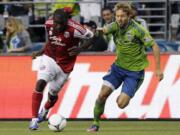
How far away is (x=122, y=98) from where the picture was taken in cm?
1250

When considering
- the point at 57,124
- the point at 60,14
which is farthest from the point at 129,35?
the point at 57,124

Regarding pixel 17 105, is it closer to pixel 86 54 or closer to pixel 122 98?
pixel 86 54

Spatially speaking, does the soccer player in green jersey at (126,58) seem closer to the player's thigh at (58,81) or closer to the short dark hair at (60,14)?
the short dark hair at (60,14)

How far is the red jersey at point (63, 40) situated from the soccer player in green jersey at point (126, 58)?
3.63 feet

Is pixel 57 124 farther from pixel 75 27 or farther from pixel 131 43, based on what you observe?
pixel 75 27

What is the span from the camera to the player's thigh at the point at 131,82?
1262 cm

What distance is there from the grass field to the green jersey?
44.6 inches

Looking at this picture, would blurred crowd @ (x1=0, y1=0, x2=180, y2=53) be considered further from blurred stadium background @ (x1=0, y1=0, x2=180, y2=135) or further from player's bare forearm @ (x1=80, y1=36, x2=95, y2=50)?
player's bare forearm @ (x1=80, y1=36, x2=95, y2=50)

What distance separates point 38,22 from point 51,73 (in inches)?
204

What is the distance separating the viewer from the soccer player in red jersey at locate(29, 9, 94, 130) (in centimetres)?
1336

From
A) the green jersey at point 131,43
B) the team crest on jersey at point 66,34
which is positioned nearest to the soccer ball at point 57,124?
the green jersey at point 131,43

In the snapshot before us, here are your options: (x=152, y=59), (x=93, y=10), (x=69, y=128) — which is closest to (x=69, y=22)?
(x=69, y=128)

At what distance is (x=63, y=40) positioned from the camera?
13.6 m

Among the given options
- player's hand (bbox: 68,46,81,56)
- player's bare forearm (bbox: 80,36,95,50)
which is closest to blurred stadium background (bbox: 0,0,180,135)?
player's hand (bbox: 68,46,81,56)
